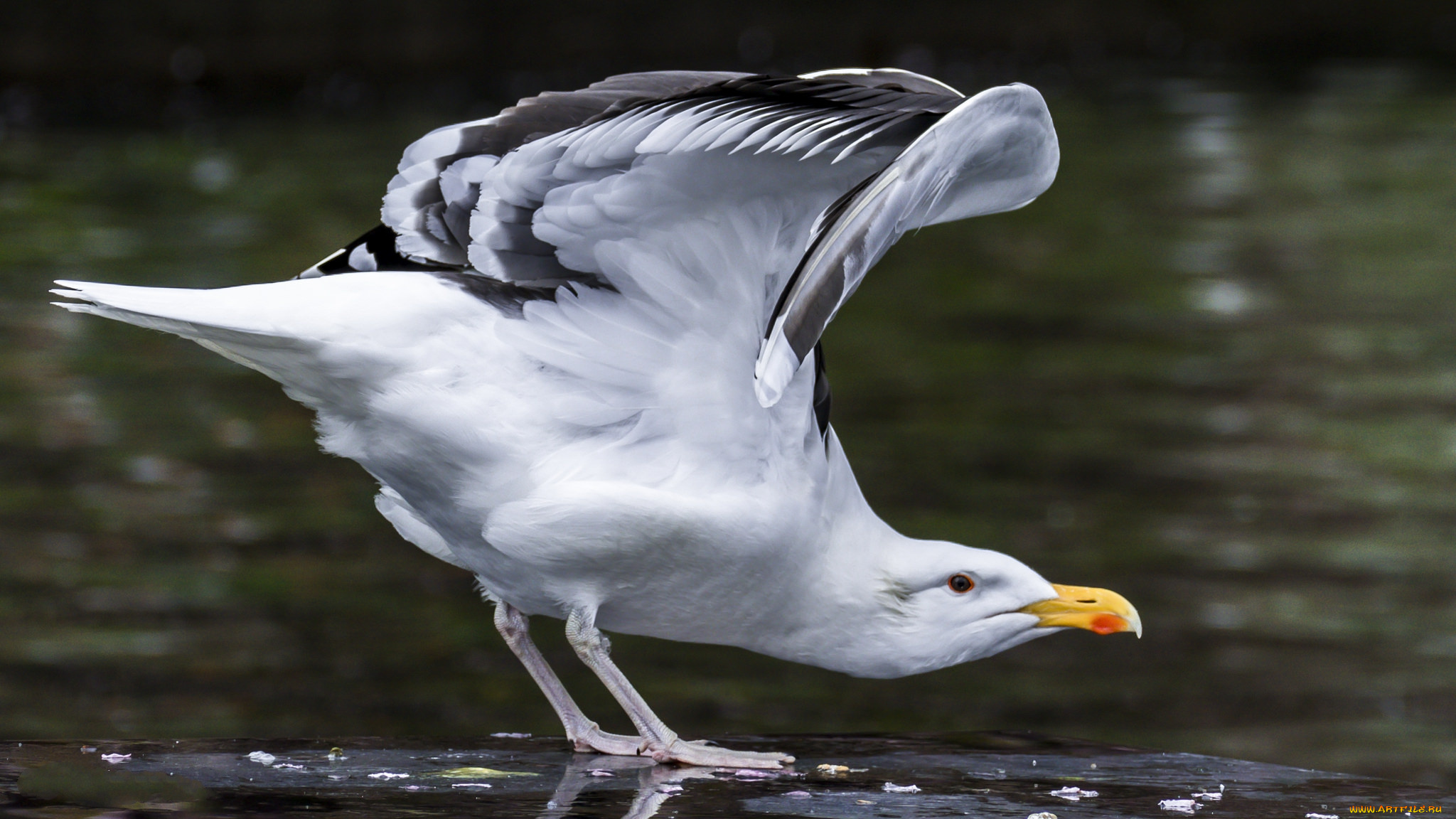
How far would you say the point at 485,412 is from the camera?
14.8 feet

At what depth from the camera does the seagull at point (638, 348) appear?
4.29m

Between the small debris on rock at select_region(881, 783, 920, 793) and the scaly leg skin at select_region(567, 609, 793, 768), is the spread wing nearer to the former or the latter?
the scaly leg skin at select_region(567, 609, 793, 768)

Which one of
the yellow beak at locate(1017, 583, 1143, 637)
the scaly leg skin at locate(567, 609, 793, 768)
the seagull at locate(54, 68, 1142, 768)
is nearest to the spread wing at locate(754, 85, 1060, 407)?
the seagull at locate(54, 68, 1142, 768)

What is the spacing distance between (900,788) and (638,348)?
1.39 metres

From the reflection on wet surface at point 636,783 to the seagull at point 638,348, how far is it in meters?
0.30

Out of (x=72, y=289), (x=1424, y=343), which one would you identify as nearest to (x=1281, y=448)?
(x=1424, y=343)

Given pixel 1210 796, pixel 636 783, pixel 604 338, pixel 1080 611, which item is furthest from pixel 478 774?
pixel 1210 796

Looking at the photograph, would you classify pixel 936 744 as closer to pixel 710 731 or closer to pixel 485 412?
pixel 485 412

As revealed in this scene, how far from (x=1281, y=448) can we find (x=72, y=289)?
32.1 feet

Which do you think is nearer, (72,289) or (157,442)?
(72,289)

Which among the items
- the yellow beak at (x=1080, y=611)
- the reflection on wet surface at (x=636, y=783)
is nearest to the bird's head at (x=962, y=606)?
the yellow beak at (x=1080, y=611)

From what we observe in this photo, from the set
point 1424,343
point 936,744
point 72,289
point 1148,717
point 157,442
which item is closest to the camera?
point 72,289

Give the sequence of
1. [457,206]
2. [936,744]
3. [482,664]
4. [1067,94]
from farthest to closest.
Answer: [1067,94]
[482,664]
[936,744]
[457,206]

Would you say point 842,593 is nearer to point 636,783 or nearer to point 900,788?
point 900,788
